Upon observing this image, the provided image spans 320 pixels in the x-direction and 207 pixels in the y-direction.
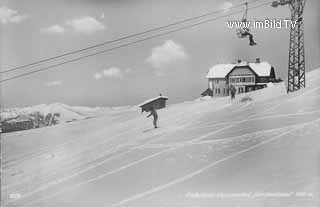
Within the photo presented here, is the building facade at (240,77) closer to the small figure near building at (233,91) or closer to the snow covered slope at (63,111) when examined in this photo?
the small figure near building at (233,91)

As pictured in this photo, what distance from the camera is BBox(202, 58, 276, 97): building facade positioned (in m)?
2.35

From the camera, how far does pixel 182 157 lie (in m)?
2.34

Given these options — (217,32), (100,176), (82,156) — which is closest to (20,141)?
(82,156)

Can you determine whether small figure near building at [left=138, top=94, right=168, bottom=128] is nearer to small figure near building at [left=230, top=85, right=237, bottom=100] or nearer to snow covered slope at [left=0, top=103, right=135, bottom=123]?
snow covered slope at [left=0, top=103, right=135, bottom=123]

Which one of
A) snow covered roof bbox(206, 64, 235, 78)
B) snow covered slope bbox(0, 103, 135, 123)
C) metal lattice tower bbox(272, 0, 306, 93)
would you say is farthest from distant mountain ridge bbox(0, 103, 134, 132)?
metal lattice tower bbox(272, 0, 306, 93)

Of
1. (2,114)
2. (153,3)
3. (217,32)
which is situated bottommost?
(2,114)

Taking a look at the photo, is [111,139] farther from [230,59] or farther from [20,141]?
[230,59]

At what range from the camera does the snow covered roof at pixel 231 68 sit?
2346 mm

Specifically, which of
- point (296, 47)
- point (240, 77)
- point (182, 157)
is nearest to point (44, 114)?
point (182, 157)

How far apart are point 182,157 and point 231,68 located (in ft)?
2.01

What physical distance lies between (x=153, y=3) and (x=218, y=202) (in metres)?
1.26

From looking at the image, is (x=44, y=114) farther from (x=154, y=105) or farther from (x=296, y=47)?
(x=296, y=47)

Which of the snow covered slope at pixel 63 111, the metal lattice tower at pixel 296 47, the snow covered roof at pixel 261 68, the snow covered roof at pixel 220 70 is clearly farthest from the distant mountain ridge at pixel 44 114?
the metal lattice tower at pixel 296 47

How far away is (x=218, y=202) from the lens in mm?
2197
